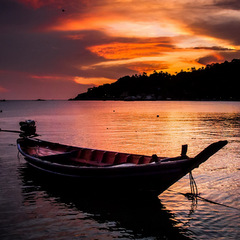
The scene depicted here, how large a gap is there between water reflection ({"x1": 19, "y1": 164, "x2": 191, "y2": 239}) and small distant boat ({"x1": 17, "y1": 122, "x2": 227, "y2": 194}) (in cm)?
71

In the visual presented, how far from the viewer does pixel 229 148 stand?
27391 millimetres

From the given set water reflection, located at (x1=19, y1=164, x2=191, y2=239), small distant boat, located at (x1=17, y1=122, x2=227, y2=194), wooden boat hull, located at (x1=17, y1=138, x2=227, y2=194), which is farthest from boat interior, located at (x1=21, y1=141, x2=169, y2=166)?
water reflection, located at (x1=19, y1=164, x2=191, y2=239)

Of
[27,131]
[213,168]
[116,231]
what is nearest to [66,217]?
[116,231]

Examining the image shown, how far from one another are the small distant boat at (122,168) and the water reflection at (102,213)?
0.71 m

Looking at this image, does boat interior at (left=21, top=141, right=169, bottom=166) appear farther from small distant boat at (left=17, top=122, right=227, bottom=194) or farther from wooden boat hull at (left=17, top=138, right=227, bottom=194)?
wooden boat hull at (left=17, top=138, right=227, bottom=194)

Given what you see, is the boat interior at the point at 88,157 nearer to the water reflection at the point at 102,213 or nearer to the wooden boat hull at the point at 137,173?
the wooden boat hull at the point at 137,173

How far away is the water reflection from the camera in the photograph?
1114cm

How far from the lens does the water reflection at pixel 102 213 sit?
11141 millimetres

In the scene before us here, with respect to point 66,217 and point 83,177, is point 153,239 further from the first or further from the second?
point 83,177

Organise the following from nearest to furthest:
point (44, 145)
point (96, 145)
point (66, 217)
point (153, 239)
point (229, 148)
A: point (153, 239), point (66, 217), point (44, 145), point (229, 148), point (96, 145)

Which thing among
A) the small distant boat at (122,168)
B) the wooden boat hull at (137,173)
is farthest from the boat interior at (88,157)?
the wooden boat hull at (137,173)

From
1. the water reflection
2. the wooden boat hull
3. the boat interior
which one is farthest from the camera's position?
the boat interior

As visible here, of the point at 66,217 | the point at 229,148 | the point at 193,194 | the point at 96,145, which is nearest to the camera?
the point at 66,217

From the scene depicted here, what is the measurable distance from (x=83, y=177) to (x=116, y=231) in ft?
13.7
